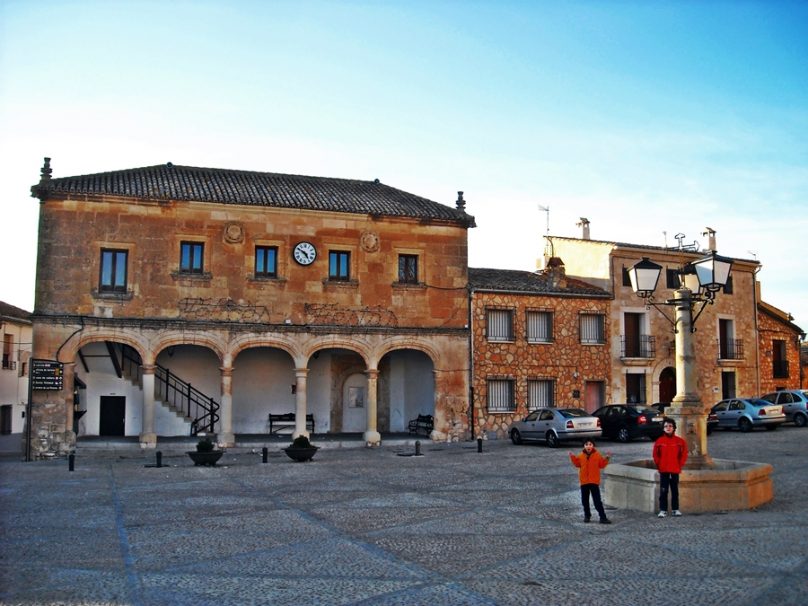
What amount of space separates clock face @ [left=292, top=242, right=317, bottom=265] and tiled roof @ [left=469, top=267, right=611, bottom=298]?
19.7 ft

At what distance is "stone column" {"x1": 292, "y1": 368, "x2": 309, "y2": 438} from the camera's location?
85.0 feet

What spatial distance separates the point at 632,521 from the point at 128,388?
2033 cm

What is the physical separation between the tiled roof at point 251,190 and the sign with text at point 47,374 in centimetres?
516

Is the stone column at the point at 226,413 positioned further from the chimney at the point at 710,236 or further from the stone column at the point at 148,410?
the chimney at the point at 710,236

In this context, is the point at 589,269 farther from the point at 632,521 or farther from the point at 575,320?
the point at 632,521

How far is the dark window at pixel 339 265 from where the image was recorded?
26922mm

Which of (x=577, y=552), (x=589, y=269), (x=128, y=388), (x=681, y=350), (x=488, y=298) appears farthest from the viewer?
(x=589, y=269)

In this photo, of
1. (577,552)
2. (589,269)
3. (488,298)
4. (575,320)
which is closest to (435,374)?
(488,298)

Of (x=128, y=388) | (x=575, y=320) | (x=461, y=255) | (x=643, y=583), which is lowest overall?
(x=643, y=583)

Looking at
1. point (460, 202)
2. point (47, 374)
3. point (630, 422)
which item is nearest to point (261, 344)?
point (47, 374)

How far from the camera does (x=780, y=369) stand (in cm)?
3716

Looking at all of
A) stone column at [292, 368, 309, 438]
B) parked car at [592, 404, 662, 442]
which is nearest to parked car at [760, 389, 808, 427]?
parked car at [592, 404, 662, 442]

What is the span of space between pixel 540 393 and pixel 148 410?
565 inches

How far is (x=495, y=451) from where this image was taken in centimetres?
2425
